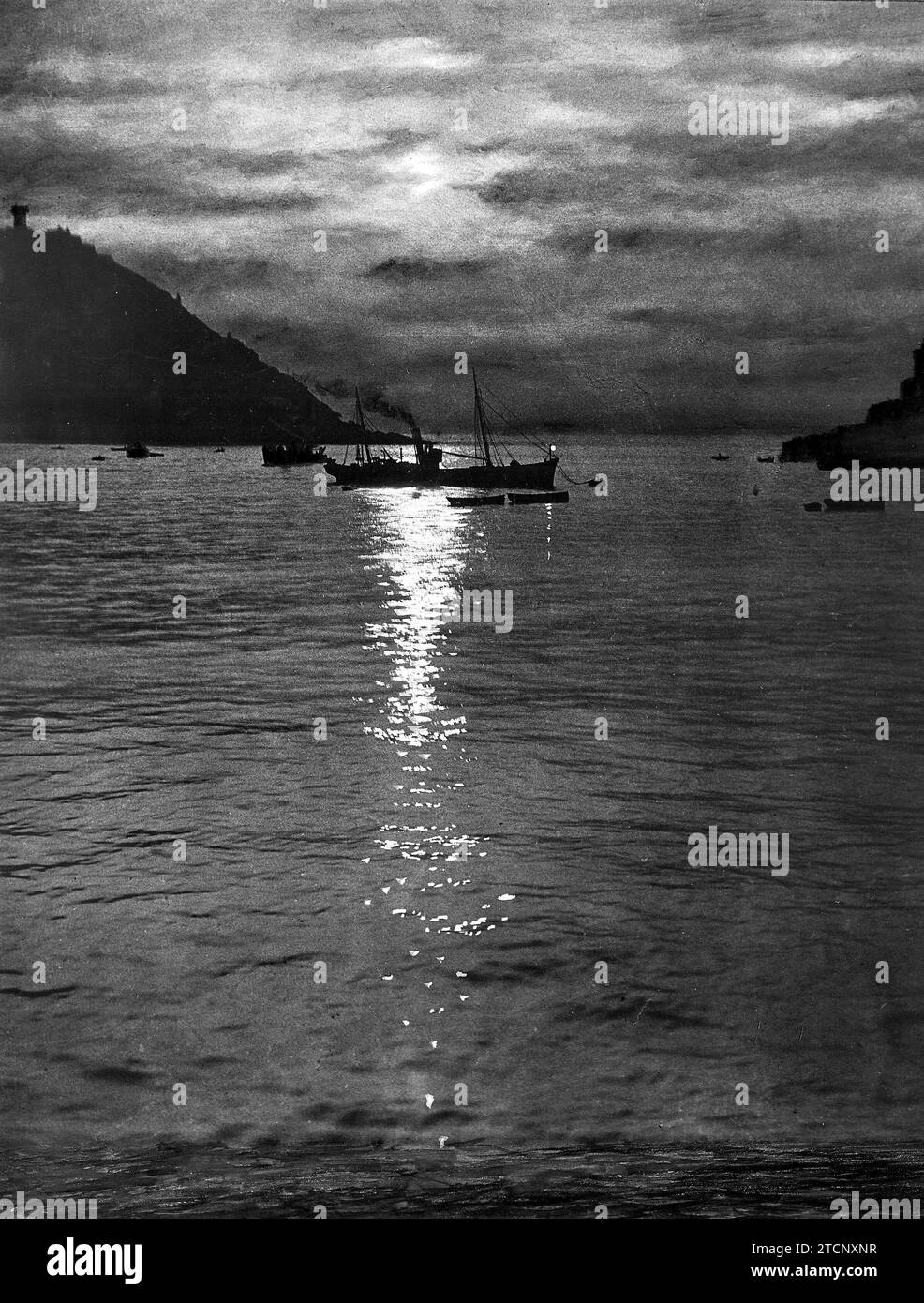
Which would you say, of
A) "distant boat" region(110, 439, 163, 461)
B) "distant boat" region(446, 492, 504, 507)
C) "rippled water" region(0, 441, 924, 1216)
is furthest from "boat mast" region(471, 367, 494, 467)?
"distant boat" region(446, 492, 504, 507)

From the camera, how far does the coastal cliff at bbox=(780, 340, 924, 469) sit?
6492 millimetres

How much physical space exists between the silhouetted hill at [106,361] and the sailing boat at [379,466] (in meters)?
0.48

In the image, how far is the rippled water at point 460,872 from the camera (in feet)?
11.3

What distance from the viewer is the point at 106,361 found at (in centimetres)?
635

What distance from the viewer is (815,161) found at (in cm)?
613

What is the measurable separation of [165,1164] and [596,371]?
480 centimetres

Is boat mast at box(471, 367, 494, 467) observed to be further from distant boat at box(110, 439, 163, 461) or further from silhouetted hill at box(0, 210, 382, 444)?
distant boat at box(110, 439, 163, 461)

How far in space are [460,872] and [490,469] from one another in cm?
426

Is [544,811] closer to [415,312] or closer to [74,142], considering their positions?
[415,312]

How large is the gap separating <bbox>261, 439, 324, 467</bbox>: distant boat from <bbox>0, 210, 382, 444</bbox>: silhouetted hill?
50cm

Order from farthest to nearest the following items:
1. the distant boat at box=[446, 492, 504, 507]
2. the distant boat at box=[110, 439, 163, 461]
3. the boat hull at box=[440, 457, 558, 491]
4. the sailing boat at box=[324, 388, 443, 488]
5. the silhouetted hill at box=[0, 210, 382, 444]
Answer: the distant boat at box=[446, 492, 504, 507] < the boat hull at box=[440, 457, 558, 491] < the sailing boat at box=[324, 388, 443, 488] < the distant boat at box=[110, 439, 163, 461] < the silhouetted hill at box=[0, 210, 382, 444]

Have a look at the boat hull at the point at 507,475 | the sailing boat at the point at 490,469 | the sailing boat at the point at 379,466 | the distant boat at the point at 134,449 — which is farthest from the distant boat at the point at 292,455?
the boat hull at the point at 507,475

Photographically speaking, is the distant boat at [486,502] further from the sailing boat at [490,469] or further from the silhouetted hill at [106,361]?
the silhouetted hill at [106,361]

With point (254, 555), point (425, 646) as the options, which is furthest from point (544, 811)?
point (254, 555)
